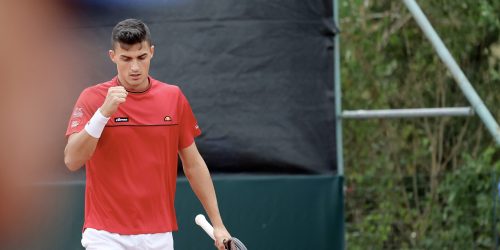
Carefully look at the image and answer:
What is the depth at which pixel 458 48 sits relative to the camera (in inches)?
328

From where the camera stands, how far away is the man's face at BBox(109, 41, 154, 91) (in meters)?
4.61

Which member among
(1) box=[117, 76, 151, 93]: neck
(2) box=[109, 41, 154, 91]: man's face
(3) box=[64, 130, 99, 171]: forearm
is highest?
(2) box=[109, 41, 154, 91]: man's face

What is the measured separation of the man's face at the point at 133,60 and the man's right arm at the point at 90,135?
207 millimetres

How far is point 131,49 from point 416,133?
15.6 ft

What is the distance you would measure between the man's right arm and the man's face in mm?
207

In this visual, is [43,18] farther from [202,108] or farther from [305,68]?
[305,68]

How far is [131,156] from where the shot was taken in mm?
4711

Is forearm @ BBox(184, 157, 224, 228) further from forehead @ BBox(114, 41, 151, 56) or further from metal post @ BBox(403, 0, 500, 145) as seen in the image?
metal post @ BBox(403, 0, 500, 145)

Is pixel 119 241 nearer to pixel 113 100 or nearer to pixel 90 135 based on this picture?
pixel 90 135

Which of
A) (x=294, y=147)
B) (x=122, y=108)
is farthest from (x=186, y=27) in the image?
(x=122, y=108)

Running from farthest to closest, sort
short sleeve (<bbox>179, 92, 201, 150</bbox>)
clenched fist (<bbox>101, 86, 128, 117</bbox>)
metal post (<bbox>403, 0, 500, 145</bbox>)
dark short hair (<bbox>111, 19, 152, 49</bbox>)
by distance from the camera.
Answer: metal post (<bbox>403, 0, 500, 145</bbox>)
short sleeve (<bbox>179, 92, 201, 150</bbox>)
dark short hair (<bbox>111, 19, 152, 49</bbox>)
clenched fist (<bbox>101, 86, 128, 117</bbox>)

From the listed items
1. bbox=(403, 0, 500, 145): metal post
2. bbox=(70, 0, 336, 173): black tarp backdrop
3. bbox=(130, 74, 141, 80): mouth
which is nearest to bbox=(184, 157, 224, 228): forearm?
bbox=(130, 74, 141, 80): mouth

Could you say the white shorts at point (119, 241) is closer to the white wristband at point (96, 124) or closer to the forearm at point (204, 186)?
the forearm at point (204, 186)

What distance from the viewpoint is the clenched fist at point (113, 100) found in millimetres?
4367
